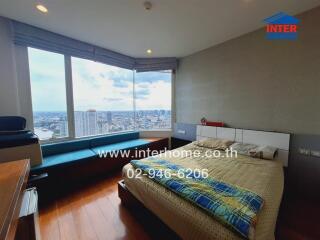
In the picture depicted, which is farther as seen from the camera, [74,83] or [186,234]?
[74,83]

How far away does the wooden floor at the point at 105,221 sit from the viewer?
1.59 metres

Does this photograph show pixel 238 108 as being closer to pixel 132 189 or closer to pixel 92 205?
pixel 132 189

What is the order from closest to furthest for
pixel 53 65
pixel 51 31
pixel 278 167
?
pixel 278 167
pixel 51 31
pixel 53 65

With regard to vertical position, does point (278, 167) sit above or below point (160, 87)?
below

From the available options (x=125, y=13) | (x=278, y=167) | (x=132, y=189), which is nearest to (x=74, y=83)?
(x=125, y=13)

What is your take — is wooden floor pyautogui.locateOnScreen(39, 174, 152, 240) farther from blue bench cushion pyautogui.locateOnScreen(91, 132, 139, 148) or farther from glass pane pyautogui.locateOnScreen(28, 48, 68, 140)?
glass pane pyautogui.locateOnScreen(28, 48, 68, 140)

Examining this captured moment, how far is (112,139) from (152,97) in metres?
1.56

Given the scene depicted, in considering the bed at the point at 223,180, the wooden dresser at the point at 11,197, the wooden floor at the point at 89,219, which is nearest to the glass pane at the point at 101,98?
the wooden floor at the point at 89,219

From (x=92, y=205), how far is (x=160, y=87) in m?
3.09

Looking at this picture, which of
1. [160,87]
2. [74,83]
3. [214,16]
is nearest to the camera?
[214,16]

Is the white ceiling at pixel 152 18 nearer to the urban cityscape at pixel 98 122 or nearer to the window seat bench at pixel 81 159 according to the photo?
the urban cityscape at pixel 98 122

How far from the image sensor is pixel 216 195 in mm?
1312

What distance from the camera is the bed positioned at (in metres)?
1.11

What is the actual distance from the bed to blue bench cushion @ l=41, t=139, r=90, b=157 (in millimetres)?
1470
